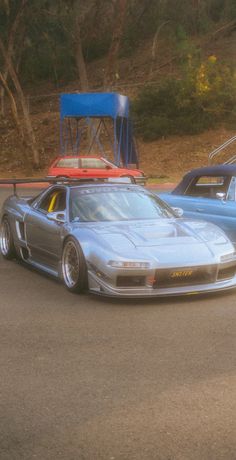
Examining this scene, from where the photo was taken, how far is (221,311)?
22.9 ft

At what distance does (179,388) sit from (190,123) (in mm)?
33225

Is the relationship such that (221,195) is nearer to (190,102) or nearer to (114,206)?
(114,206)

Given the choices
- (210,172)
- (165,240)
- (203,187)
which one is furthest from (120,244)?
(203,187)

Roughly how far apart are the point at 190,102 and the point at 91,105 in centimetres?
916

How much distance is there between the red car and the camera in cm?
2644

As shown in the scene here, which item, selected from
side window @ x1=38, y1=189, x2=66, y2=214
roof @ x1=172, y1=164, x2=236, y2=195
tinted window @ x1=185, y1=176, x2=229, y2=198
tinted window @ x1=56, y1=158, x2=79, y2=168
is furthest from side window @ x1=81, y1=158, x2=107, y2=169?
side window @ x1=38, y1=189, x2=66, y2=214

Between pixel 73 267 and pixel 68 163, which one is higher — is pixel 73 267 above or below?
above

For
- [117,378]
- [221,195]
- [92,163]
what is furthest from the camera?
[92,163]

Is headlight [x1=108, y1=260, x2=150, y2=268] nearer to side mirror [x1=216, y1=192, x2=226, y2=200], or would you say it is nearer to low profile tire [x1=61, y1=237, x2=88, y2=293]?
low profile tire [x1=61, y1=237, x2=88, y2=293]

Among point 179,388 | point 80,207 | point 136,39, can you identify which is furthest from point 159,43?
point 179,388

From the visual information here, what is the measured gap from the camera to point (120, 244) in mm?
7496

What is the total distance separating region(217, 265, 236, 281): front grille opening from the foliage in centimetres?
2856

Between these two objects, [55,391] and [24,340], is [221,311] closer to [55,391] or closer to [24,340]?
[24,340]

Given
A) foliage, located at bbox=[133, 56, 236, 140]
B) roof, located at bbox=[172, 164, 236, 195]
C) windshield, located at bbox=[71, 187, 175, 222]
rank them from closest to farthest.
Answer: windshield, located at bbox=[71, 187, 175, 222]
roof, located at bbox=[172, 164, 236, 195]
foliage, located at bbox=[133, 56, 236, 140]
